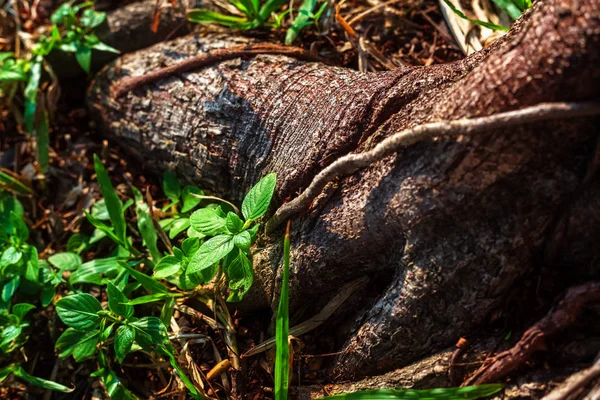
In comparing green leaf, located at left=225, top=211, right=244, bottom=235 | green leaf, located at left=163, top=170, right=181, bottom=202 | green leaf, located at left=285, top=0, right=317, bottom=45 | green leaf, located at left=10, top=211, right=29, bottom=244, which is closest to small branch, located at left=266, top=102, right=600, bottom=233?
green leaf, located at left=225, top=211, right=244, bottom=235

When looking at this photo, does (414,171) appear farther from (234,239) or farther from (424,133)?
(234,239)

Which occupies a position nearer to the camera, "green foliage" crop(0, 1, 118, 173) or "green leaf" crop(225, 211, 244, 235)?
"green leaf" crop(225, 211, 244, 235)

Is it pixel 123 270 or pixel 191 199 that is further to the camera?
pixel 191 199

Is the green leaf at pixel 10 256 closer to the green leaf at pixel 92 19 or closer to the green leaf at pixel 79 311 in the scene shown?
the green leaf at pixel 79 311

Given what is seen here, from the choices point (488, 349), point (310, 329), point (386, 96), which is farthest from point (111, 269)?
point (488, 349)

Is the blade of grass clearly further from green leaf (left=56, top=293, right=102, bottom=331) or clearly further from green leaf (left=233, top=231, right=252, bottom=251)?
green leaf (left=56, top=293, right=102, bottom=331)

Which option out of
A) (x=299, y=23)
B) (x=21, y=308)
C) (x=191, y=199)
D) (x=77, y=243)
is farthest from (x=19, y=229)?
(x=299, y=23)

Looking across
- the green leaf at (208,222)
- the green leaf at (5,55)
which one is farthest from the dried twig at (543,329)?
the green leaf at (5,55)
